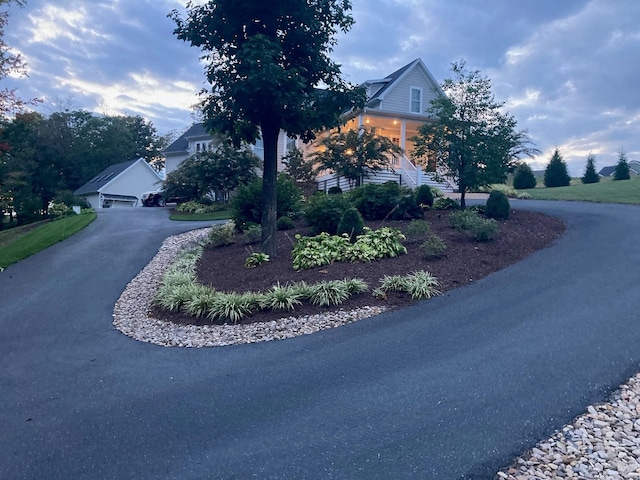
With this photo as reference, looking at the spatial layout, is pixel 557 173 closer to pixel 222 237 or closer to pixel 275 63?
pixel 222 237

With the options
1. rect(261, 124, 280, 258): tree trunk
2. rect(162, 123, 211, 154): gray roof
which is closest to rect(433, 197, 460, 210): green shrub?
rect(261, 124, 280, 258): tree trunk

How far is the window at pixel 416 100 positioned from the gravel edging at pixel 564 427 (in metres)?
20.1

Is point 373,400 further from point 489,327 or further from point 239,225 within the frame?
point 239,225

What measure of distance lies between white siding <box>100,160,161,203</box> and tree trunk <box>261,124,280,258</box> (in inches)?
1198

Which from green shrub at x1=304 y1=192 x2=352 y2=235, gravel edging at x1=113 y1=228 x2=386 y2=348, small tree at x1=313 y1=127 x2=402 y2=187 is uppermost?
small tree at x1=313 y1=127 x2=402 y2=187

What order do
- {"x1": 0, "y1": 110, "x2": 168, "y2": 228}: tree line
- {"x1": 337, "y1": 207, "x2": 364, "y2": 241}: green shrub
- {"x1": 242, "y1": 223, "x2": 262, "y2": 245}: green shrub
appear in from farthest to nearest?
{"x1": 0, "y1": 110, "x2": 168, "y2": 228}: tree line, {"x1": 242, "y1": 223, "x2": 262, "y2": 245}: green shrub, {"x1": 337, "y1": 207, "x2": 364, "y2": 241}: green shrub

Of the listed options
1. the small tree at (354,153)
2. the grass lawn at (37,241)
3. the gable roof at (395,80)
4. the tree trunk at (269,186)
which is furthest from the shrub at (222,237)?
the gable roof at (395,80)

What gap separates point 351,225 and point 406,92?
16.9 metres

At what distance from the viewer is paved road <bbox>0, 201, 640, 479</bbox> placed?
3307 millimetres

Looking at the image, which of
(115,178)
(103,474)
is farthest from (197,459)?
(115,178)

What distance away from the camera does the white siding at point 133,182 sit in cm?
3631

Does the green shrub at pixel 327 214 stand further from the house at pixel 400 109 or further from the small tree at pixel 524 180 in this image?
the small tree at pixel 524 180

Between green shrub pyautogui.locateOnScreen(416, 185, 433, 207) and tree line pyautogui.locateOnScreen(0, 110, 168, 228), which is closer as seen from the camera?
green shrub pyautogui.locateOnScreen(416, 185, 433, 207)

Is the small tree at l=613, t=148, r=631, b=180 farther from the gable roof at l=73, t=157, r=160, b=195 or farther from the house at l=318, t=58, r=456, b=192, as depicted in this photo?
the gable roof at l=73, t=157, r=160, b=195
